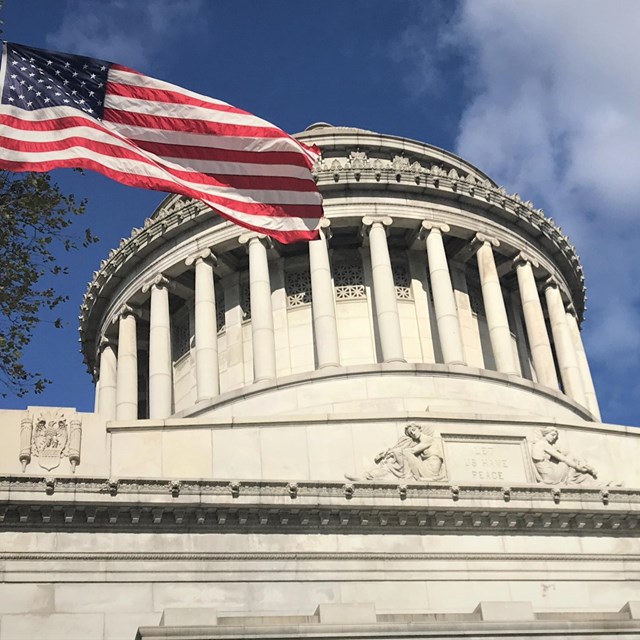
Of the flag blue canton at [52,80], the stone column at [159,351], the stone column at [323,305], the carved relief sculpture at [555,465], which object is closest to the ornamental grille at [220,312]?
the stone column at [159,351]

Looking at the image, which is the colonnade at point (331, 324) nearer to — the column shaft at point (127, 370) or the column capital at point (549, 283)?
the column shaft at point (127, 370)

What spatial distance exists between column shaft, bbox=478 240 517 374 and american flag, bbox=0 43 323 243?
15.9 meters

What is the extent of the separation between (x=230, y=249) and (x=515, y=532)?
18548 mm

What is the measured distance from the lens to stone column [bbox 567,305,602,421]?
1683 inches

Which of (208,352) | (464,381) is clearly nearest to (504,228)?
(464,381)

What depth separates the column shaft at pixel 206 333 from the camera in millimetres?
37500

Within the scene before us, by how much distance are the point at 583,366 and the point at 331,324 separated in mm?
12140

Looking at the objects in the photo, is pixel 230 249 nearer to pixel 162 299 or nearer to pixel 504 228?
pixel 162 299

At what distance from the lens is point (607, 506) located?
26.4m

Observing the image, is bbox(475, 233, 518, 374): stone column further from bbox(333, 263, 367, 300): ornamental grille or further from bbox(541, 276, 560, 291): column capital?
bbox(333, 263, 367, 300): ornamental grille

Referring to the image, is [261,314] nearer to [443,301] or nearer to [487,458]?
[443,301]

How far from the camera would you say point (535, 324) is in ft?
134

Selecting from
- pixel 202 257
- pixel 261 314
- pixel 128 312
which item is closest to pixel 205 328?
pixel 261 314

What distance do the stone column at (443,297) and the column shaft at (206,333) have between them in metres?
7.67
